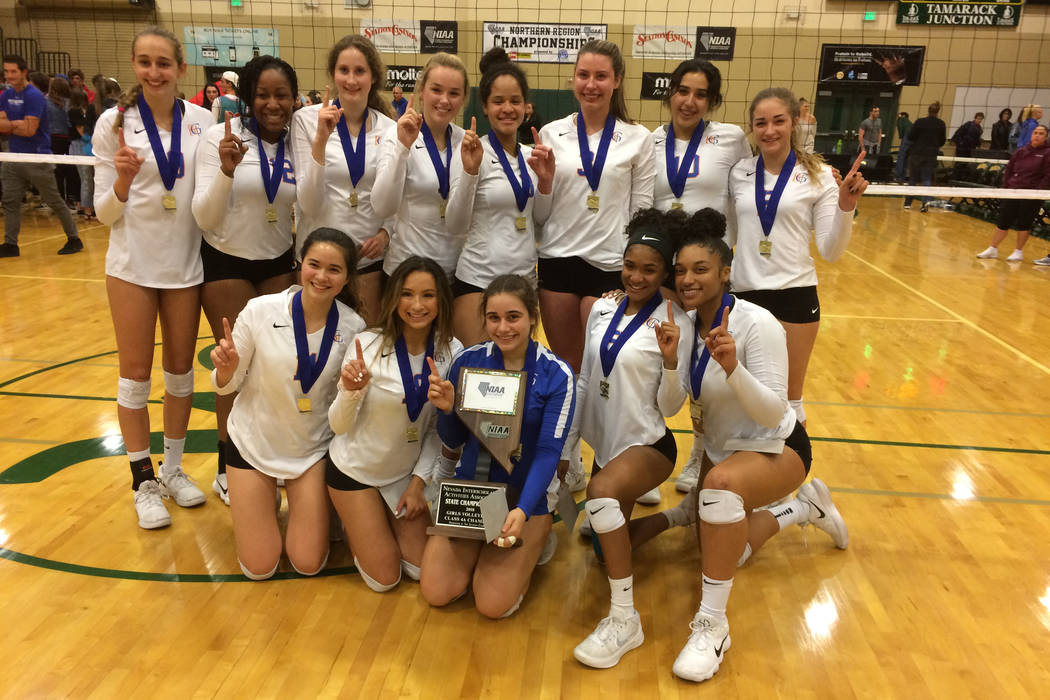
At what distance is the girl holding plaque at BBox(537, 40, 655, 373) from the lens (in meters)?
3.16

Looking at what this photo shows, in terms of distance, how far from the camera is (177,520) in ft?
10.6

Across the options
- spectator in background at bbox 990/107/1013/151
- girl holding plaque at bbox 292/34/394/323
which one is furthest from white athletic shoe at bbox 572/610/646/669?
spectator in background at bbox 990/107/1013/151

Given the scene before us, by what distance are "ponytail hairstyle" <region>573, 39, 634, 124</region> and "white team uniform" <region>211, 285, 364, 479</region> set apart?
1395 mm

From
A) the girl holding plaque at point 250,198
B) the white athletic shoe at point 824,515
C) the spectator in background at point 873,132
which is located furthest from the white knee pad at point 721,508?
the spectator in background at point 873,132

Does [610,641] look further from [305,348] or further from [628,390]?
[305,348]

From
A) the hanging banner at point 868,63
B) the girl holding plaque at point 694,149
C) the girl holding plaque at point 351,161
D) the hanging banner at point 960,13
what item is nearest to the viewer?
the girl holding plaque at point 351,161

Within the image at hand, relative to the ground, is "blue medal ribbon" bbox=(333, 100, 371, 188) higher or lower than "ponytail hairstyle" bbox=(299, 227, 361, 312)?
higher

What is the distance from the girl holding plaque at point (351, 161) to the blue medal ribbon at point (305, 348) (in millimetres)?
253

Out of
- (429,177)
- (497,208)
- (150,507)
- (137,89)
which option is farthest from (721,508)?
(137,89)

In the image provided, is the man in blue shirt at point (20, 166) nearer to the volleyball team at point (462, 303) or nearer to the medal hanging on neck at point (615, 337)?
the volleyball team at point (462, 303)

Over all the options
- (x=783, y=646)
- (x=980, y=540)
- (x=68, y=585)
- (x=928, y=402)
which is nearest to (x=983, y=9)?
(x=928, y=402)

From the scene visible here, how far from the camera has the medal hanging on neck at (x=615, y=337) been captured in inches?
109

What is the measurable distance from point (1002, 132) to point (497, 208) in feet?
45.8

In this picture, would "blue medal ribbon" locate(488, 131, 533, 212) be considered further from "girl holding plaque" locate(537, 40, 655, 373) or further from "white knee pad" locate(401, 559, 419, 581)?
"white knee pad" locate(401, 559, 419, 581)
